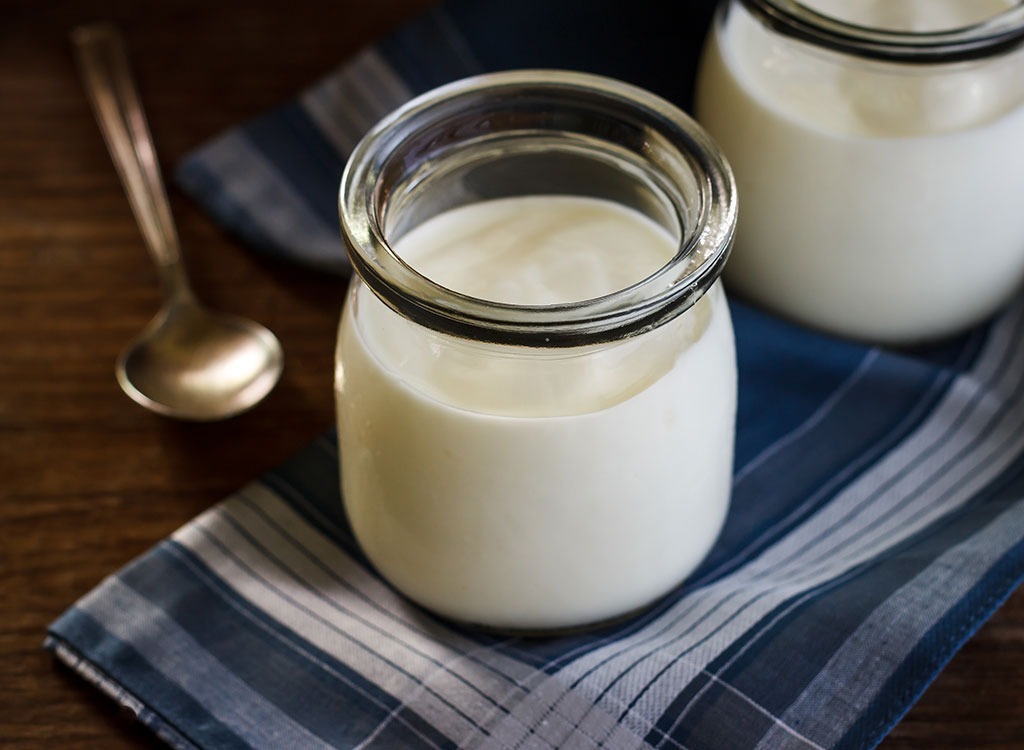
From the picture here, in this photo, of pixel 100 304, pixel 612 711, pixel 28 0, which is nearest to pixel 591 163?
pixel 612 711

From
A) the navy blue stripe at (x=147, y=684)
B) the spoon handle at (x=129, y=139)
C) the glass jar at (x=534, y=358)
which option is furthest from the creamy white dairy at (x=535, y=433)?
the spoon handle at (x=129, y=139)

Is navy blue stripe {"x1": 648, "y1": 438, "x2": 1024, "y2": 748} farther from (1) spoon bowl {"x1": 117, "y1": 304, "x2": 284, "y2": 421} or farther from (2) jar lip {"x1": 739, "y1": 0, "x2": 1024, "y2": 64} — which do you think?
(1) spoon bowl {"x1": 117, "y1": 304, "x2": 284, "y2": 421}

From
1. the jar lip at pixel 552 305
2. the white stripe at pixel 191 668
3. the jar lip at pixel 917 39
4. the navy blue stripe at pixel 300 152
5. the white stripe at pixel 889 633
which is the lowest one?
the white stripe at pixel 191 668

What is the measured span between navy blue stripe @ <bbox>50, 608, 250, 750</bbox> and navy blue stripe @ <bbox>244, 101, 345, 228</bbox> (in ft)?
1.27

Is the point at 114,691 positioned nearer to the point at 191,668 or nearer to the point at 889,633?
the point at 191,668

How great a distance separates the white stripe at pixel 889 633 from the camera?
→ 0.63 metres

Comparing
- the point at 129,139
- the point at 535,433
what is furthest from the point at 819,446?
the point at 129,139

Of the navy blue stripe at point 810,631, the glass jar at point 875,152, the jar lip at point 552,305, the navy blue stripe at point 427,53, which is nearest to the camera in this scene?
the jar lip at point 552,305

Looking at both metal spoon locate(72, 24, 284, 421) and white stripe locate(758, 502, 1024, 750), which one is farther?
metal spoon locate(72, 24, 284, 421)

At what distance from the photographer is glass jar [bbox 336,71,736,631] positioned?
58cm

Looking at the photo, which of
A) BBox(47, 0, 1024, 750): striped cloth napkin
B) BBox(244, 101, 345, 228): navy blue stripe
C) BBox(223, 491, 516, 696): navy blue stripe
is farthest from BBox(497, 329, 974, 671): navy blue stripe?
BBox(244, 101, 345, 228): navy blue stripe

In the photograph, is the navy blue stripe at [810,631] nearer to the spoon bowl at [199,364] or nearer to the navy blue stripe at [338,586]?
the navy blue stripe at [338,586]

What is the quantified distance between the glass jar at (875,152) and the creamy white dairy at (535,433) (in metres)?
0.17

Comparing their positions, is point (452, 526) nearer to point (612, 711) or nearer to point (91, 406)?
point (612, 711)
